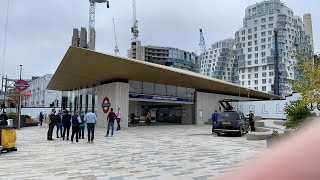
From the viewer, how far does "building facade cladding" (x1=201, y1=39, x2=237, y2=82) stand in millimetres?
156000

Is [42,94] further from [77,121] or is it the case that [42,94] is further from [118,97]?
[77,121]

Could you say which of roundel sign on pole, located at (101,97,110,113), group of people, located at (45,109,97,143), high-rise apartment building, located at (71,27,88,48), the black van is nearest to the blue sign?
roundel sign on pole, located at (101,97,110,113)

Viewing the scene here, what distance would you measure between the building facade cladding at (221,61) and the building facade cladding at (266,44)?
25.6 meters

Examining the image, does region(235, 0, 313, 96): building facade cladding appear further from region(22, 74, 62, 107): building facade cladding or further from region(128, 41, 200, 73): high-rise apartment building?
region(22, 74, 62, 107): building facade cladding

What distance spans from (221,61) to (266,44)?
3825 centimetres

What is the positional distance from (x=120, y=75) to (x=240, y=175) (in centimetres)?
2487

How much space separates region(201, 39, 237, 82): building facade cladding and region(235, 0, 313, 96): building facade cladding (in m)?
25.6

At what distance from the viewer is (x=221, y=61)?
15650cm

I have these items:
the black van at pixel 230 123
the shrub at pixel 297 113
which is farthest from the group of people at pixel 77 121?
the shrub at pixel 297 113

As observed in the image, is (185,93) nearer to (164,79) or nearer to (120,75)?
(164,79)

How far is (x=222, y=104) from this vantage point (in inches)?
1485

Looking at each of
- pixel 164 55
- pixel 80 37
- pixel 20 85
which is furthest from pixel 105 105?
pixel 164 55

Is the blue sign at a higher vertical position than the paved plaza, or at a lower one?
higher

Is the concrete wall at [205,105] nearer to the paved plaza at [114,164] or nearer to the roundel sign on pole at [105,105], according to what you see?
the roundel sign on pole at [105,105]
